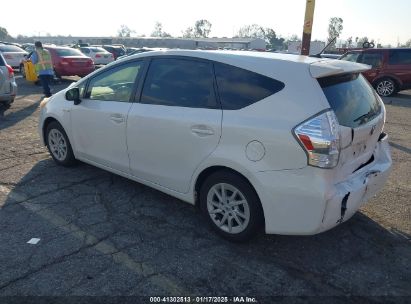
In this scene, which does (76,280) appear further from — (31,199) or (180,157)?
(31,199)

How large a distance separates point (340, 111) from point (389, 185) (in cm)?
235

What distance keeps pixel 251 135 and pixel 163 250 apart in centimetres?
127

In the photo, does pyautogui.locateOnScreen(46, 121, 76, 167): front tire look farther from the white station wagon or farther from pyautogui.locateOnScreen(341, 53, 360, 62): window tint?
pyautogui.locateOnScreen(341, 53, 360, 62): window tint

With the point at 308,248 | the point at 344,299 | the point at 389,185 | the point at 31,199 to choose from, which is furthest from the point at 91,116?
the point at 389,185

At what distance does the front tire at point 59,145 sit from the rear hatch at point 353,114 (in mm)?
3489

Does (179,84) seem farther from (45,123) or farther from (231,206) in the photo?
(45,123)

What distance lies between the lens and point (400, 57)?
43.7ft

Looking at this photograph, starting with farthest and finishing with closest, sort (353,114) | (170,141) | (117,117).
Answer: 1. (117,117)
2. (170,141)
3. (353,114)

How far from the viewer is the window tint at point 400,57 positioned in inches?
522

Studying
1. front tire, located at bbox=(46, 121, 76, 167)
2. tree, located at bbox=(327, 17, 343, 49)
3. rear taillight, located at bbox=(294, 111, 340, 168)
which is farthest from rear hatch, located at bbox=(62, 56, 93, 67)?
tree, located at bbox=(327, 17, 343, 49)

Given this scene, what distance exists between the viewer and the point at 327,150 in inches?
107

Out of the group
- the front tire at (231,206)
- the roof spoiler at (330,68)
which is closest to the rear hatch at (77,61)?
the front tire at (231,206)

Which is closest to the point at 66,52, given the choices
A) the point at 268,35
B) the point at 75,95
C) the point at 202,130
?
the point at 75,95

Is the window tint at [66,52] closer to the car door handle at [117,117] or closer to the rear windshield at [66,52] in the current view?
the rear windshield at [66,52]
